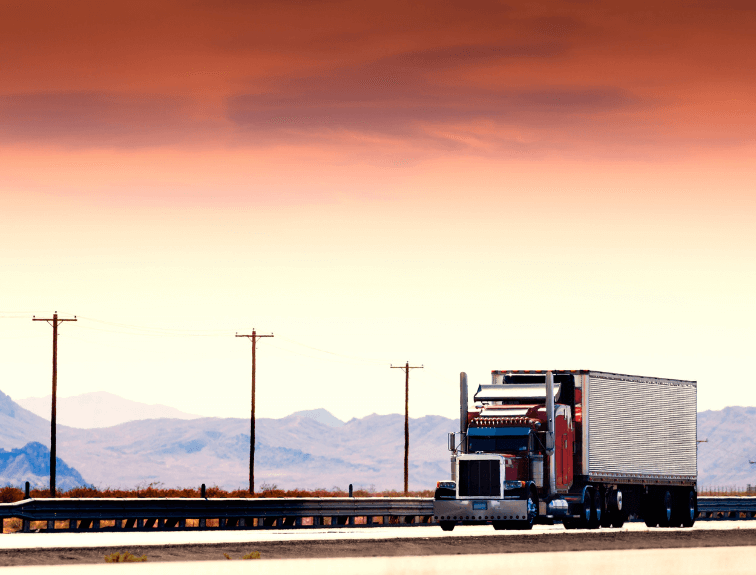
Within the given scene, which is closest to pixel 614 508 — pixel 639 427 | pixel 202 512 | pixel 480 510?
pixel 639 427

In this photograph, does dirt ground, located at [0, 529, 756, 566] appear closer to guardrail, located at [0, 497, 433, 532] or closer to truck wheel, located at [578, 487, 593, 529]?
truck wheel, located at [578, 487, 593, 529]

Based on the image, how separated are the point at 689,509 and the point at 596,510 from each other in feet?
21.1

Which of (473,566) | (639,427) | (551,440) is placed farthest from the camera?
(639,427)

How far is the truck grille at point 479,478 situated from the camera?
1377 inches

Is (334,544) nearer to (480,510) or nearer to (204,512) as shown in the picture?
(480,510)

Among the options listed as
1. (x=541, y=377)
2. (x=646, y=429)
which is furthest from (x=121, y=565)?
(x=646, y=429)

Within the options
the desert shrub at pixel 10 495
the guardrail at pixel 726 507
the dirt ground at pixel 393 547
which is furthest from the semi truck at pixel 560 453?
the desert shrub at pixel 10 495

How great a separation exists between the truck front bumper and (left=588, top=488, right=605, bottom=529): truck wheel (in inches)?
133

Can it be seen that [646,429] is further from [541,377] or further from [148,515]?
[148,515]

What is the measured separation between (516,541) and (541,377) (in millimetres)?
8065

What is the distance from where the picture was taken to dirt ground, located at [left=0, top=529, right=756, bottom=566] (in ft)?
81.4

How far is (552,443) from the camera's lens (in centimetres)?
3500

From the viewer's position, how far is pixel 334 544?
28438 mm

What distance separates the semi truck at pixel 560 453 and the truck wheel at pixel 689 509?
900 mm
